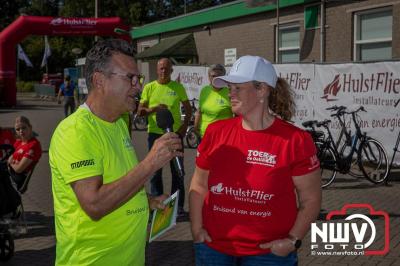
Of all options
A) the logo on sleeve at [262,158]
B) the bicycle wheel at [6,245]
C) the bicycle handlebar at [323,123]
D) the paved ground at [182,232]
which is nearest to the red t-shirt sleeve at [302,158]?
the logo on sleeve at [262,158]

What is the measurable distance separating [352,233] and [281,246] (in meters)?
4.41

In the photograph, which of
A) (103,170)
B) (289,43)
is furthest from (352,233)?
(289,43)

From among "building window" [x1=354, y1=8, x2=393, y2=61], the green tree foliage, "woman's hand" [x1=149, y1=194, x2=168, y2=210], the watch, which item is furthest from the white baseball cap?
the green tree foliage

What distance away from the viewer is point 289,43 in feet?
63.9

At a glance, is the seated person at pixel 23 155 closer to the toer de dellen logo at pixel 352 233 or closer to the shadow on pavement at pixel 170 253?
the shadow on pavement at pixel 170 253

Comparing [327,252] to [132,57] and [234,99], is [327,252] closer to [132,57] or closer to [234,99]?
[234,99]

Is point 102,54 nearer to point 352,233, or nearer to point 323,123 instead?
point 352,233

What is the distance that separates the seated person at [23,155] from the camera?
695 centimetres

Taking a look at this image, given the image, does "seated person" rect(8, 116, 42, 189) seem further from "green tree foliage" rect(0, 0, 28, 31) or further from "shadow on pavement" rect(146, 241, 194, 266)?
"green tree foliage" rect(0, 0, 28, 31)

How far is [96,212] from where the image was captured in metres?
2.35

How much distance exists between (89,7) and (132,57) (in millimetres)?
68037

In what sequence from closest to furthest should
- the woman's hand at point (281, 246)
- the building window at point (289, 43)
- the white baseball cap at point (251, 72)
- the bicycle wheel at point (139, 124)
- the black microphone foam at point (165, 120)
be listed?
the woman's hand at point (281, 246) → the white baseball cap at point (251, 72) → the black microphone foam at point (165, 120) → the building window at point (289, 43) → the bicycle wheel at point (139, 124)

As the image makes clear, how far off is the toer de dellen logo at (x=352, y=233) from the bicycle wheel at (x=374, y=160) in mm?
2007

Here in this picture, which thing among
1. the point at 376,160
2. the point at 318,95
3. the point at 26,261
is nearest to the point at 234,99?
the point at 26,261
